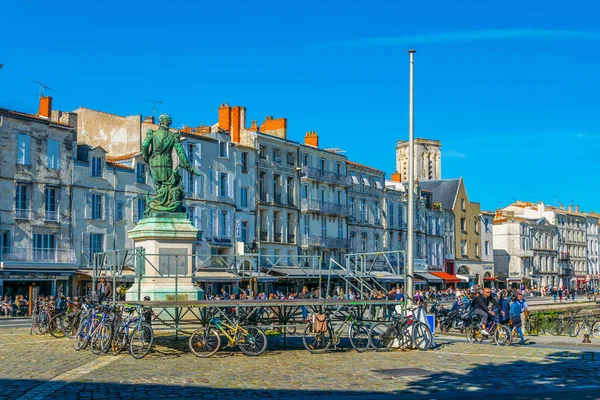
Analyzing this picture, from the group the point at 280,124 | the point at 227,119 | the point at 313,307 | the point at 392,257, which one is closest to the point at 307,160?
the point at 280,124

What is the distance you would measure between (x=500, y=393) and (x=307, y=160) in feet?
169

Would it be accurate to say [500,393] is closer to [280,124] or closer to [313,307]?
[313,307]

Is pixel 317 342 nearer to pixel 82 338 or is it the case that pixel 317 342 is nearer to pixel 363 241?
pixel 82 338

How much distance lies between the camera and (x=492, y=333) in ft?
71.4

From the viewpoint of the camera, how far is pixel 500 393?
42.5 ft

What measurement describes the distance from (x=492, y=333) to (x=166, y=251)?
8.67m

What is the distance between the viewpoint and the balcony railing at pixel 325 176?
63.4 meters

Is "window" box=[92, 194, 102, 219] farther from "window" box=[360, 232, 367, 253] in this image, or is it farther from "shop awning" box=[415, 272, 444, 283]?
"shop awning" box=[415, 272, 444, 283]

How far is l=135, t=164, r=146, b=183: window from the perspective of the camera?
167ft

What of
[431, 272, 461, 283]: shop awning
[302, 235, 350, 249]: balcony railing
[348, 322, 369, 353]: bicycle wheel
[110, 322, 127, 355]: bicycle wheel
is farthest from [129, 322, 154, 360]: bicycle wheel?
[431, 272, 461, 283]: shop awning

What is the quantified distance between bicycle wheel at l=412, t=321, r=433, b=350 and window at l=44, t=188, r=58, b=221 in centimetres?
3092

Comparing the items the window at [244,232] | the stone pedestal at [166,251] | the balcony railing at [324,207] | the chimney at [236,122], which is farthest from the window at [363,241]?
the stone pedestal at [166,251]

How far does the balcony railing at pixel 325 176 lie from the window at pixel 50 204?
21900mm

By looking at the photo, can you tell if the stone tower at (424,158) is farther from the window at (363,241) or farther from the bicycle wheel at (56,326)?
the bicycle wheel at (56,326)
